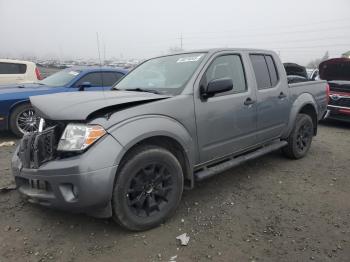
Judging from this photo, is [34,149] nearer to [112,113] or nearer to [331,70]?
[112,113]

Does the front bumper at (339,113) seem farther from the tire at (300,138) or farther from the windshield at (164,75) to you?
the windshield at (164,75)

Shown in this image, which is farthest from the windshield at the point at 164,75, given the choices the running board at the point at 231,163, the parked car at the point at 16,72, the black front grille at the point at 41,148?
the parked car at the point at 16,72

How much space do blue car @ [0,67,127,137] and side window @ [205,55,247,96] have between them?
2.92 meters

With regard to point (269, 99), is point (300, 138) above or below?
below

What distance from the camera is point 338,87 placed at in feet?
28.1

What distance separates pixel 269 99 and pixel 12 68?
349 inches

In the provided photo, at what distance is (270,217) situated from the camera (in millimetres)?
3551

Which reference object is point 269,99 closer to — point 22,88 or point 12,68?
point 22,88

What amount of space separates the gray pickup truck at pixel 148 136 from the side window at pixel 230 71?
0.04ft

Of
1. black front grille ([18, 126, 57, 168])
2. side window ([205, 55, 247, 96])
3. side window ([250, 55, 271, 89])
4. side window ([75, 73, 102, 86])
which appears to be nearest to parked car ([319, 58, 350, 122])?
side window ([250, 55, 271, 89])

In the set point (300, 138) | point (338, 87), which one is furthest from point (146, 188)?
point (338, 87)

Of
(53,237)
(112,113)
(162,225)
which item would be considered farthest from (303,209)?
(53,237)

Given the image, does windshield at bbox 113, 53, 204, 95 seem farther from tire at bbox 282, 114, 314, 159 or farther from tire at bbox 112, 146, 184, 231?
tire at bbox 282, 114, 314, 159

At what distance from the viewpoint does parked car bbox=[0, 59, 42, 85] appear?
10.3 m
